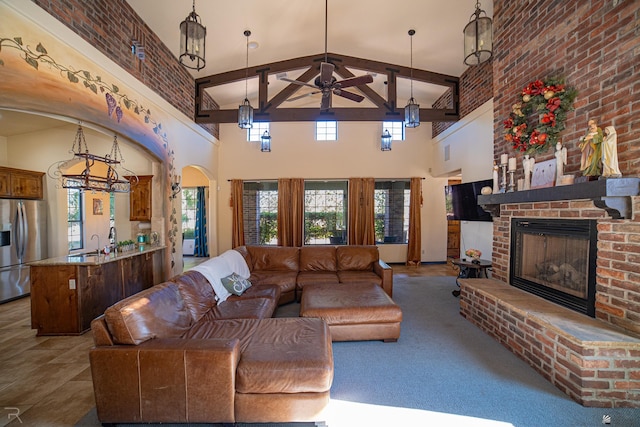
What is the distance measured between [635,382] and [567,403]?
0.51 meters

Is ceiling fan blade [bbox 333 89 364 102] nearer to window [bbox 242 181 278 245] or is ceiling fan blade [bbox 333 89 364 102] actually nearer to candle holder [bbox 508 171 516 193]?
candle holder [bbox 508 171 516 193]

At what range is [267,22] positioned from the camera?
163 inches

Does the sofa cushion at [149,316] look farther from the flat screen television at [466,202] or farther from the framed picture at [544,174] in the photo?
the flat screen television at [466,202]

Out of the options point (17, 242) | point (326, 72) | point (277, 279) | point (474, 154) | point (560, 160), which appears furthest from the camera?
point (474, 154)

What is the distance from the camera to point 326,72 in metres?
3.12

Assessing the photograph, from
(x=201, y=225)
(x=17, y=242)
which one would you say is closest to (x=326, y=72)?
(x=17, y=242)

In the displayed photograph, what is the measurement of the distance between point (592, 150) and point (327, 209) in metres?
5.44

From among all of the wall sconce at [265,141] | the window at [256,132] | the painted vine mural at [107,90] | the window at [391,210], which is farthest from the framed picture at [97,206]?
the window at [391,210]

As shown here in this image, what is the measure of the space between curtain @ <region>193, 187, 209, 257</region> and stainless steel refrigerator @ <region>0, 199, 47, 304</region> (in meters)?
3.63

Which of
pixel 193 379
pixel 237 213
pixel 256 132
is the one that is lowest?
pixel 193 379

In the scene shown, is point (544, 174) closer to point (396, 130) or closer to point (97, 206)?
point (396, 130)

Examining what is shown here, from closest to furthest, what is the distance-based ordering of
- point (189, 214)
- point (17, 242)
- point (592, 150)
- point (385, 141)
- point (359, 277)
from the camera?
point (592, 150) < point (359, 277) < point (17, 242) < point (385, 141) < point (189, 214)

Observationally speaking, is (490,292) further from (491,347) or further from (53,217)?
(53,217)

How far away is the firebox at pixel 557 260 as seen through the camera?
93.0 inches
